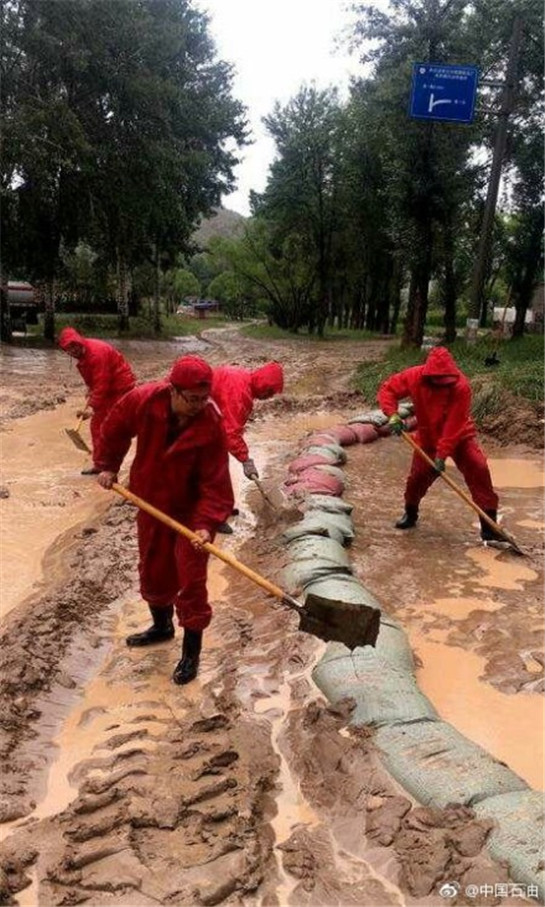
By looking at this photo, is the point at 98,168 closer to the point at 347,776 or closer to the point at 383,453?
the point at 383,453

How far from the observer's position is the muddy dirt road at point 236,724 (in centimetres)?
207

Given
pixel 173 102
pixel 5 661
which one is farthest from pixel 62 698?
pixel 173 102

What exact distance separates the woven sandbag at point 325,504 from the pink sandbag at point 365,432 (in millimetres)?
3034

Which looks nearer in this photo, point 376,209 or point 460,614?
point 460,614

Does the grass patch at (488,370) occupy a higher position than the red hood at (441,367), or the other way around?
the red hood at (441,367)

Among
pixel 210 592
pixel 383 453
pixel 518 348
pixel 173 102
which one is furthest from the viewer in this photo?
pixel 173 102

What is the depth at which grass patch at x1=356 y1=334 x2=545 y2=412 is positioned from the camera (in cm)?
930

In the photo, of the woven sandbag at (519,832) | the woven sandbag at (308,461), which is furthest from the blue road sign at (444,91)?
the woven sandbag at (519,832)

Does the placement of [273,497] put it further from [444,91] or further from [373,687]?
[444,91]

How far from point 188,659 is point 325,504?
7.40ft

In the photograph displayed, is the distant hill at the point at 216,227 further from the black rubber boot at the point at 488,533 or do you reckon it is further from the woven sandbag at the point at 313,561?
the woven sandbag at the point at 313,561

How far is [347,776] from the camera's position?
97.7 inches

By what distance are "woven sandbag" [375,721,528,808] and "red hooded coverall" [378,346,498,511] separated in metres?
2.65

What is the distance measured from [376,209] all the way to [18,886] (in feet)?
72.7
